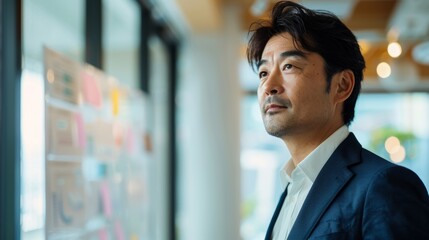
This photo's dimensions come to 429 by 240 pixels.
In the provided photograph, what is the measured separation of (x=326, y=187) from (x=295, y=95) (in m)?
0.22

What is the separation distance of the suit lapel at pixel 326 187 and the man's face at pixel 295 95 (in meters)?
0.09

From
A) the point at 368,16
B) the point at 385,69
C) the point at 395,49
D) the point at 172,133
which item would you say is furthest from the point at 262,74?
the point at 368,16

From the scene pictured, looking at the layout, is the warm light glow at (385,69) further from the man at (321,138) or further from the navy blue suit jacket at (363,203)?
the navy blue suit jacket at (363,203)

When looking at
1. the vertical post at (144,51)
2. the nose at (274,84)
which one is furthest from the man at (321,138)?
the vertical post at (144,51)

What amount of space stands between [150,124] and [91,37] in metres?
1.41

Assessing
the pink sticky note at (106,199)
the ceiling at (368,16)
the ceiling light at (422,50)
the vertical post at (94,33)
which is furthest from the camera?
the ceiling light at (422,50)

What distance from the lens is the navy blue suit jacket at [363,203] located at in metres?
1.11

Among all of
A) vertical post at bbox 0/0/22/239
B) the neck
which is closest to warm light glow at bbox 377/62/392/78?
vertical post at bbox 0/0/22/239

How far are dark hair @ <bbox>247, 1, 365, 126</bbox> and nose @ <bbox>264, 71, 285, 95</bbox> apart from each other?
0.28 ft

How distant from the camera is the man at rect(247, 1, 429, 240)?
3.78 feet

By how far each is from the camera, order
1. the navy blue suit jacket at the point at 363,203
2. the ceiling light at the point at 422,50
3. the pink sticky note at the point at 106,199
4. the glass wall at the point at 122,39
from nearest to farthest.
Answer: the navy blue suit jacket at the point at 363,203 < the pink sticky note at the point at 106,199 < the glass wall at the point at 122,39 < the ceiling light at the point at 422,50

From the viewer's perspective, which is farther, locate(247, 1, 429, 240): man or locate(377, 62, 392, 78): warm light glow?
locate(377, 62, 392, 78): warm light glow

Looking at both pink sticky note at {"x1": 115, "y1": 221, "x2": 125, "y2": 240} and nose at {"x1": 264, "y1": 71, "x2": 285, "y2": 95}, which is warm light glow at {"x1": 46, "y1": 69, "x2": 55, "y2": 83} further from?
nose at {"x1": 264, "y1": 71, "x2": 285, "y2": 95}

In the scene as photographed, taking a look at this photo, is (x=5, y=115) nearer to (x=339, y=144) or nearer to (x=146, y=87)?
(x=339, y=144)
